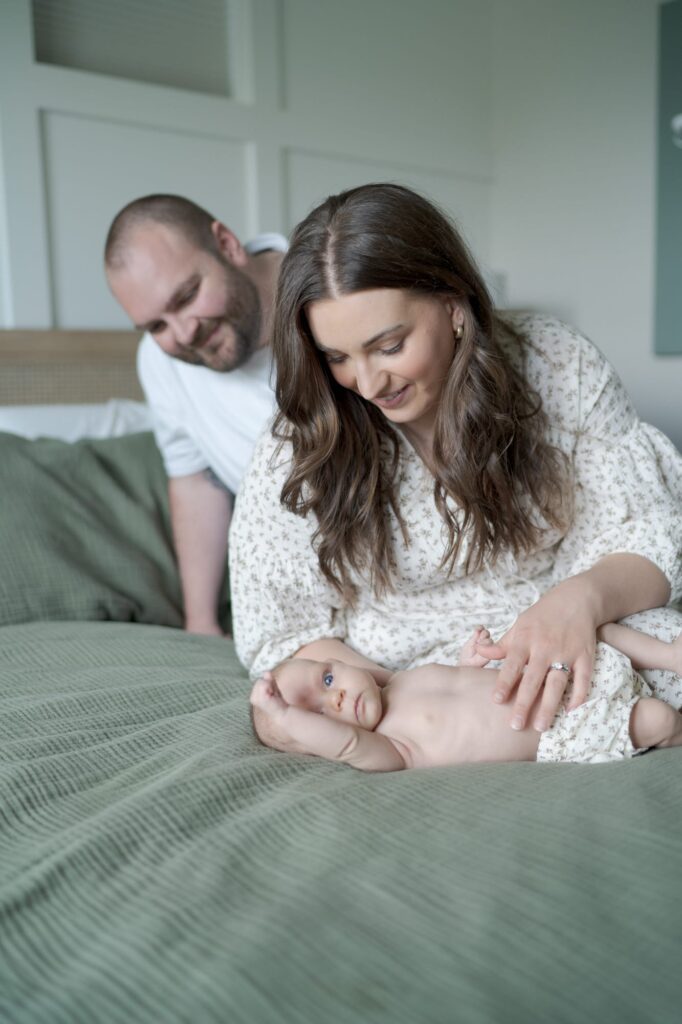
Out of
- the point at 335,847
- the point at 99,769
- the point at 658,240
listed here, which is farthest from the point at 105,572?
the point at 658,240

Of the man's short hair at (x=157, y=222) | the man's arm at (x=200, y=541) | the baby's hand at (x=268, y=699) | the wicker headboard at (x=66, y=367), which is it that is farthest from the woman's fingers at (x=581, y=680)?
the wicker headboard at (x=66, y=367)

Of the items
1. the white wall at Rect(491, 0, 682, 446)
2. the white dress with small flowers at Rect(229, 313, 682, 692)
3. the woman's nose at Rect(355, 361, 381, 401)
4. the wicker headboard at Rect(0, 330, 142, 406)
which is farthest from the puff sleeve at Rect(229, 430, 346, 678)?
the white wall at Rect(491, 0, 682, 446)

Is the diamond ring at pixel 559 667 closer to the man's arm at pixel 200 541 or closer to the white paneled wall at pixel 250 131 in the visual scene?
the man's arm at pixel 200 541

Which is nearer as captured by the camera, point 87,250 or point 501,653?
point 501,653

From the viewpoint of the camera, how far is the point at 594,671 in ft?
3.98

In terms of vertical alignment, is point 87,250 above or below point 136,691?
above

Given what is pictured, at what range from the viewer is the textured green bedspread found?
2.14 ft

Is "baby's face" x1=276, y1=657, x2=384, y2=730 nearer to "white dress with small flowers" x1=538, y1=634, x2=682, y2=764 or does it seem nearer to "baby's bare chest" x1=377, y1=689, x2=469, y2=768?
"baby's bare chest" x1=377, y1=689, x2=469, y2=768

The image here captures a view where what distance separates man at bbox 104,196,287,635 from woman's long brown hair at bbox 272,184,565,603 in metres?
0.56

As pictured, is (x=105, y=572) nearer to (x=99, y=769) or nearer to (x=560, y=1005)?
(x=99, y=769)

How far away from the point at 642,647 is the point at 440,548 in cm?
32

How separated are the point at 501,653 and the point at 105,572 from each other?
39.1 inches

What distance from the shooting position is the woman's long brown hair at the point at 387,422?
A: 1292 mm

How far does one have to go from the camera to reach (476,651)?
1.28 m
